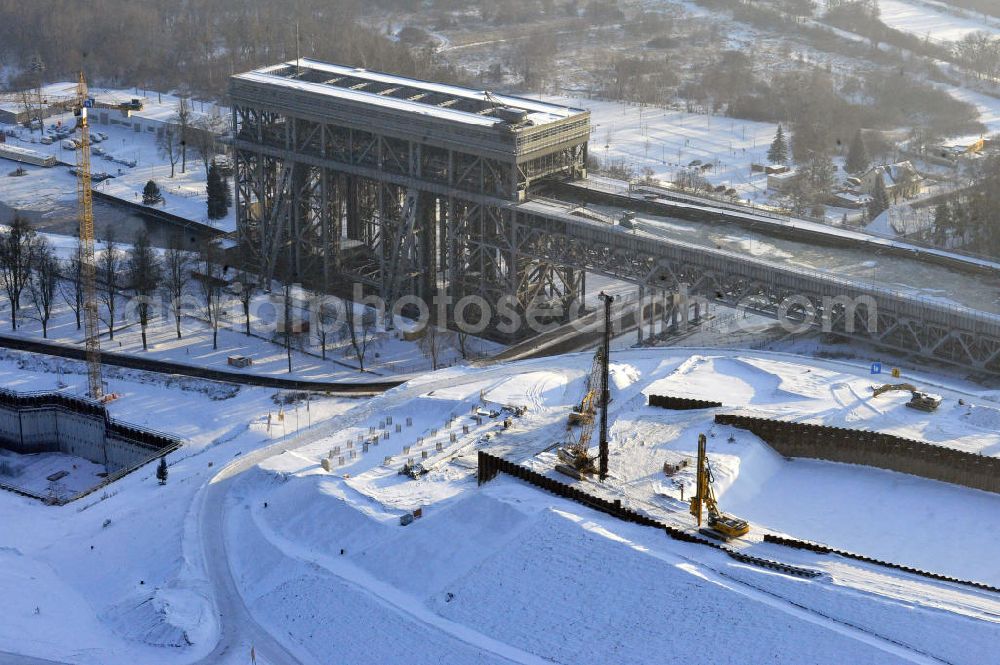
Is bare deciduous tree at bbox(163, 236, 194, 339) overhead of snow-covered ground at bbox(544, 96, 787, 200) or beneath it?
beneath

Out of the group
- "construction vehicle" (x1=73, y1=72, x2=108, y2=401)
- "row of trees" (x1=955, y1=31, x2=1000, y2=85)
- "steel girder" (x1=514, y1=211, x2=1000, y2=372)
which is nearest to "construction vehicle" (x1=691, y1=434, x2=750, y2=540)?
"steel girder" (x1=514, y1=211, x2=1000, y2=372)

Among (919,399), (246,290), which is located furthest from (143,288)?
(919,399)

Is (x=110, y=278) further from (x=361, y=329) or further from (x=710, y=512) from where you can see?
(x=710, y=512)

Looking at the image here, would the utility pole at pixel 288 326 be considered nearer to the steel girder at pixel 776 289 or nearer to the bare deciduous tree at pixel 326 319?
the bare deciduous tree at pixel 326 319

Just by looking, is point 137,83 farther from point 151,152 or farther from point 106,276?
point 106,276

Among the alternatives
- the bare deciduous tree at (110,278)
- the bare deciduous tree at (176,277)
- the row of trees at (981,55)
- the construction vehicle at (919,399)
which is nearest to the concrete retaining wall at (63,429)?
the bare deciduous tree at (110,278)

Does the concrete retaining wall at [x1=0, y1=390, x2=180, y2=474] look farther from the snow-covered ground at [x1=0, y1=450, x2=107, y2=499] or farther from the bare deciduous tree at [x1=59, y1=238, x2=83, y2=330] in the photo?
the bare deciduous tree at [x1=59, y1=238, x2=83, y2=330]

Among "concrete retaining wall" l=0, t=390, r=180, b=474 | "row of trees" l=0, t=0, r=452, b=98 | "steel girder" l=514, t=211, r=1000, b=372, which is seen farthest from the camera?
"row of trees" l=0, t=0, r=452, b=98

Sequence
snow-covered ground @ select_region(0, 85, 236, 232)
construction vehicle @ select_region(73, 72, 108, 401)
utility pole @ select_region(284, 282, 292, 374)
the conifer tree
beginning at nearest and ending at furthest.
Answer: construction vehicle @ select_region(73, 72, 108, 401), utility pole @ select_region(284, 282, 292, 374), snow-covered ground @ select_region(0, 85, 236, 232), the conifer tree
